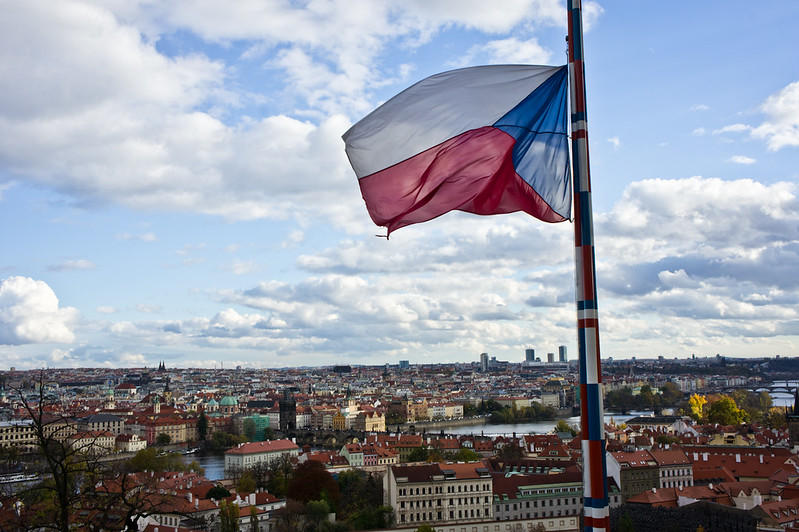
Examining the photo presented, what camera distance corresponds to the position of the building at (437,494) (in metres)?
22.7

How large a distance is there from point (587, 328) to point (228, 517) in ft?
62.2

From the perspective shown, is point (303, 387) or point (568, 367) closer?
point (303, 387)

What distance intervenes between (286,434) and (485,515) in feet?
120

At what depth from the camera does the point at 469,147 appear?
10.6 feet

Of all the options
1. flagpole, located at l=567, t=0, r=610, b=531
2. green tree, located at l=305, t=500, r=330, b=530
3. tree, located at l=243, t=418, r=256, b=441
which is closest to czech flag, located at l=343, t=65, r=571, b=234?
flagpole, located at l=567, t=0, r=610, b=531

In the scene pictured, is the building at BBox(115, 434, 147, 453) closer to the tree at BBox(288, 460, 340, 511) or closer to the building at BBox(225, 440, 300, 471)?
the building at BBox(225, 440, 300, 471)

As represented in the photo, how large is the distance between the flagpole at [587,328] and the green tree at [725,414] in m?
46.9

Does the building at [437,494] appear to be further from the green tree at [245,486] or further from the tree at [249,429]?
the tree at [249,429]

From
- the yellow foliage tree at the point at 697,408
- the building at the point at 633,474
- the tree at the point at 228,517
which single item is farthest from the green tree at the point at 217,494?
the yellow foliage tree at the point at 697,408

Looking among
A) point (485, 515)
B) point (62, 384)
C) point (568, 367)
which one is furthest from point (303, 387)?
point (485, 515)

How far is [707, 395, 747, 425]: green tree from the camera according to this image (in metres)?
46.0

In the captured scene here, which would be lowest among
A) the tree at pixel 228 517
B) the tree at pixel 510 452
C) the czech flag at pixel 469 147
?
the tree at pixel 228 517

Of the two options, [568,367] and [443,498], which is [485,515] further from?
[568,367]

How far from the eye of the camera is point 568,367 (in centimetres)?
16888
